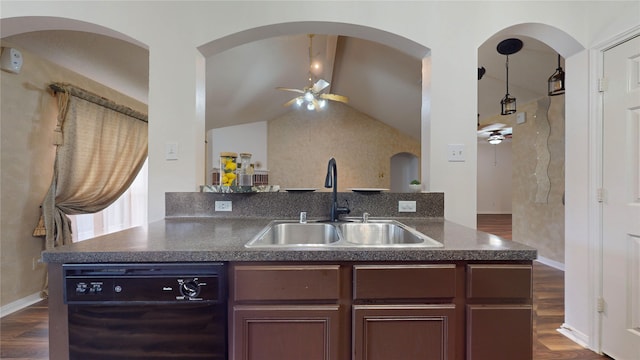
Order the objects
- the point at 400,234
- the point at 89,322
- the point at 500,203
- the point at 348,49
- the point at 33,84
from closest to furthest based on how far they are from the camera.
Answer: the point at 89,322 < the point at 400,234 < the point at 33,84 < the point at 348,49 < the point at 500,203

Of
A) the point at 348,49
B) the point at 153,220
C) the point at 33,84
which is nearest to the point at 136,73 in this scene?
the point at 33,84

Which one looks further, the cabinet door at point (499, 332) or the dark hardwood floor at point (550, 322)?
the dark hardwood floor at point (550, 322)

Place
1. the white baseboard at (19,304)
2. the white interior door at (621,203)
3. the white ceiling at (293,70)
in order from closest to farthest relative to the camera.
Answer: the white interior door at (621,203) → the white baseboard at (19,304) → the white ceiling at (293,70)

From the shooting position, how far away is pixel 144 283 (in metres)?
0.97

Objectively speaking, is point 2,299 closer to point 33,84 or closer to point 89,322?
point 33,84

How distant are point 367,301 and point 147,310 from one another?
0.75 metres

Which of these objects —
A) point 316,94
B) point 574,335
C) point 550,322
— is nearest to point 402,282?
point 574,335

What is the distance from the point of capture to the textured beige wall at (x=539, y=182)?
3748 mm

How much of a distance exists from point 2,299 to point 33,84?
192 cm

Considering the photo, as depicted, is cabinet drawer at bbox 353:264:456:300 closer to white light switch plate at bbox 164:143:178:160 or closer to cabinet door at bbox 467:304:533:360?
cabinet door at bbox 467:304:533:360

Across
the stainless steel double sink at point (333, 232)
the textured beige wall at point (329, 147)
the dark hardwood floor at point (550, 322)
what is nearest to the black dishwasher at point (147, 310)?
the stainless steel double sink at point (333, 232)

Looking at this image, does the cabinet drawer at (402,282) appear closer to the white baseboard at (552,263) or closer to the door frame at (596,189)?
the door frame at (596,189)

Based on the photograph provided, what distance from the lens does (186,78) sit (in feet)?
6.02

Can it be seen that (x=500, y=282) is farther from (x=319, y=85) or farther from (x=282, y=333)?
(x=319, y=85)
